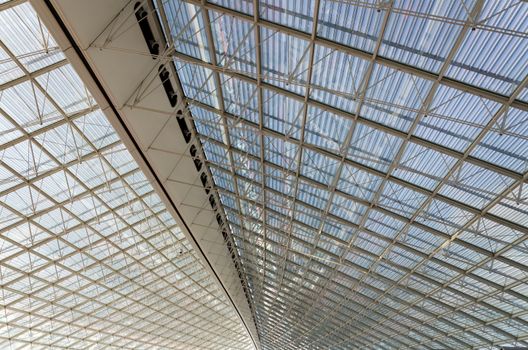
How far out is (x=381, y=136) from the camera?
58.3ft

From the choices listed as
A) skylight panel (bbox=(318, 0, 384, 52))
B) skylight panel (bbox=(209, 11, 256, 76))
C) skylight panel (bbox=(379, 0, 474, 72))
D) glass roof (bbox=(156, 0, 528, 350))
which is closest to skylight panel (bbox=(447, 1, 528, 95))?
glass roof (bbox=(156, 0, 528, 350))

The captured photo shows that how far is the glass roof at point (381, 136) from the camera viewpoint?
42.8 ft

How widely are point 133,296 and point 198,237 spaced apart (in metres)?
19.9

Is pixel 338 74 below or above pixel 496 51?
above

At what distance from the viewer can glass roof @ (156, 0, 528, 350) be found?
1305cm

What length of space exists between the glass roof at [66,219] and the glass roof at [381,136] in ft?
19.6

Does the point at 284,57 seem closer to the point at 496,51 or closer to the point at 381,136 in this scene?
the point at 381,136

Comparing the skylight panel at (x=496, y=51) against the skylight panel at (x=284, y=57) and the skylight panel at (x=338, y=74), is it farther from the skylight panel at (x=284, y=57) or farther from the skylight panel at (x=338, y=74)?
the skylight panel at (x=284, y=57)

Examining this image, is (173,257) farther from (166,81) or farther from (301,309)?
(166,81)

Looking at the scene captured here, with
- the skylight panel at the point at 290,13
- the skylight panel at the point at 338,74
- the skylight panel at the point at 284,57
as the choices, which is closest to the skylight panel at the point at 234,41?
the skylight panel at the point at 284,57

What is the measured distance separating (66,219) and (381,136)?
76.1 feet

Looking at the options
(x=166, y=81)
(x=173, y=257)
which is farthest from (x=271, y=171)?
(x=173, y=257)

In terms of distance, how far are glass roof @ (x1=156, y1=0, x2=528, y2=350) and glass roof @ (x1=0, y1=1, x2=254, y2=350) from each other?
5.96m

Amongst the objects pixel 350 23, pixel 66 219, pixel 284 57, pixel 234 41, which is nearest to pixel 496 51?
pixel 350 23
